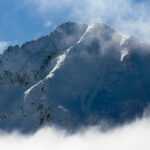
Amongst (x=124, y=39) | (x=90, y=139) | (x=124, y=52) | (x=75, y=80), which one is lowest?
(x=90, y=139)

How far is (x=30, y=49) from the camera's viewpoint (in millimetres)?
127125

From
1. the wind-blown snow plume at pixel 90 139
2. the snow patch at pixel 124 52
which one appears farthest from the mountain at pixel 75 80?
the wind-blown snow plume at pixel 90 139

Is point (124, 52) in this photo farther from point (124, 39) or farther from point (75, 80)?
point (75, 80)

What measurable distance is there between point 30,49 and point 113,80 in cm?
3522

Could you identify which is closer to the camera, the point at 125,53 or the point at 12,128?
the point at 12,128

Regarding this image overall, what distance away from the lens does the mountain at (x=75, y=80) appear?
9738 centimetres

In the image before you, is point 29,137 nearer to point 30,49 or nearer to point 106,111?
point 106,111

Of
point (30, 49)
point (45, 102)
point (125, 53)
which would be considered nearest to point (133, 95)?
point (125, 53)

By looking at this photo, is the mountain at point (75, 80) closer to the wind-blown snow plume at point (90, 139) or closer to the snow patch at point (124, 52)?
the snow patch at point (124, 52)

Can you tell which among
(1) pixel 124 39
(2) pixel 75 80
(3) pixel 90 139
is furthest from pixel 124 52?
(3) pixel 90 139

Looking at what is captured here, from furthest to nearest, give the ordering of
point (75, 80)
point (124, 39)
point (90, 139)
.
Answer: point (124, 39)
point (75, 80)
point (90, 139)

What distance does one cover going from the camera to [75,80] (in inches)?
4198

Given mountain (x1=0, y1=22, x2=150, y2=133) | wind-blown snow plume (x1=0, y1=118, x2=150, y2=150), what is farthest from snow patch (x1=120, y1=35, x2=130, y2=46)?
wind-blown snow plume (x1=0, y1=118, x2=150, y2=150)

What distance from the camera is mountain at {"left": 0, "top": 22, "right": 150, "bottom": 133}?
9738cm
